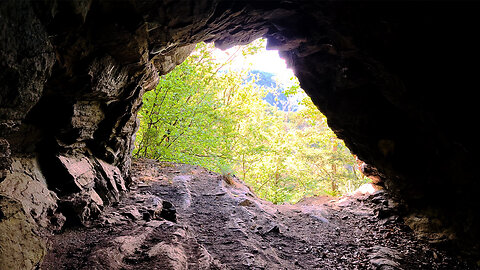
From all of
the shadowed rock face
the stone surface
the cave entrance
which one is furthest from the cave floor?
the cave entrance

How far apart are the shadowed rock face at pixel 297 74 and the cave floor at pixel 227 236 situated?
601 mm

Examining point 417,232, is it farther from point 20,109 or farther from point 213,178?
point 20,109

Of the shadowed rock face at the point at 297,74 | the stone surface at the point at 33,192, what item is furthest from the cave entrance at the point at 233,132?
the stone surface at the point at 33,192

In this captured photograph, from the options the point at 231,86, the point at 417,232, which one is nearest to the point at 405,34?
the point at 417,232

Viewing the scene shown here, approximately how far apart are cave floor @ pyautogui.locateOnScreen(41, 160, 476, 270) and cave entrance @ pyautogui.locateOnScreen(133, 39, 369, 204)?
312 centimetres

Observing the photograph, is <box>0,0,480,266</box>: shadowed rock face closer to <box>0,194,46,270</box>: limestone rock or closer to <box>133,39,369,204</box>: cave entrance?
<box>0,194,46,270</box>: limestone rock

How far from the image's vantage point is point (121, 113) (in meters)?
7.08

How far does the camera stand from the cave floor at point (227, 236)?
4367 mm

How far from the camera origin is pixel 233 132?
16.3 meters

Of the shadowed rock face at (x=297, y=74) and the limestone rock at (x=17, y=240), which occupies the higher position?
the shadowed rock face at (x=297, y=74)

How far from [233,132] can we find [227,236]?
1030 cm

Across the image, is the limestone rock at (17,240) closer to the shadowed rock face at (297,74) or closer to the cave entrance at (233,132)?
the shadowed rock face at (297,74)

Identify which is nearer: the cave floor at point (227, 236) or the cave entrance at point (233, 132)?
the cave floor at point (227, 236)

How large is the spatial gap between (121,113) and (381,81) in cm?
676
